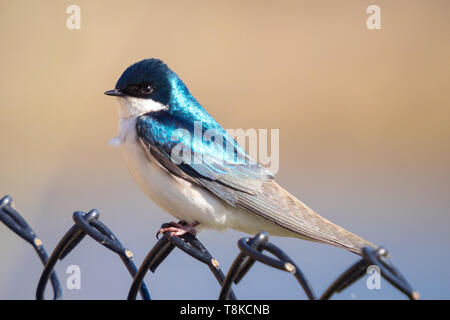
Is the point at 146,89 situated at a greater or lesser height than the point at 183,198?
greater

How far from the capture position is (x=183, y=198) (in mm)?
2188

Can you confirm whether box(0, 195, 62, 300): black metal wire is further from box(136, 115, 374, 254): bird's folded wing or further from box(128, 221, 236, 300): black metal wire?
box(136, 115, 374, 254): bird's folded wing

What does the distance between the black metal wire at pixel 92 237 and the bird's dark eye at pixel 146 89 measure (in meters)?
0.81

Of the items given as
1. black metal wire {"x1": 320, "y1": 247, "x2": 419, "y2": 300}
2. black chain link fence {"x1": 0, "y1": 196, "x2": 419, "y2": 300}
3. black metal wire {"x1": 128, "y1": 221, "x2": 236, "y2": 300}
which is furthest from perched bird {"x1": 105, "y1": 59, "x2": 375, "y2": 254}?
black metal wire {"x1": 320, "y1": 247, "x2": 419, "y2": 300}

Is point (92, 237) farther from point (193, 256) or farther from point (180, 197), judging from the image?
point (180, 197)

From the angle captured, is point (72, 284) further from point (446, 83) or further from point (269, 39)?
point (446, 83)

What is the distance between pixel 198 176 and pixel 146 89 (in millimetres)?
345

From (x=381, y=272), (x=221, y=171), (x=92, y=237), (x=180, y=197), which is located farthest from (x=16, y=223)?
(x=381, y=272)

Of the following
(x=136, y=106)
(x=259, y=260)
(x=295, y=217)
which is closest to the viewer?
(x=259, y=260)

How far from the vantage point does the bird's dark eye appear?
2.35 m

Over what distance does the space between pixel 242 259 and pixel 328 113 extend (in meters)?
3.54

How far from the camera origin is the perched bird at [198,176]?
7.16ft

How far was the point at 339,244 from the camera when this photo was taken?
1.94 metres
